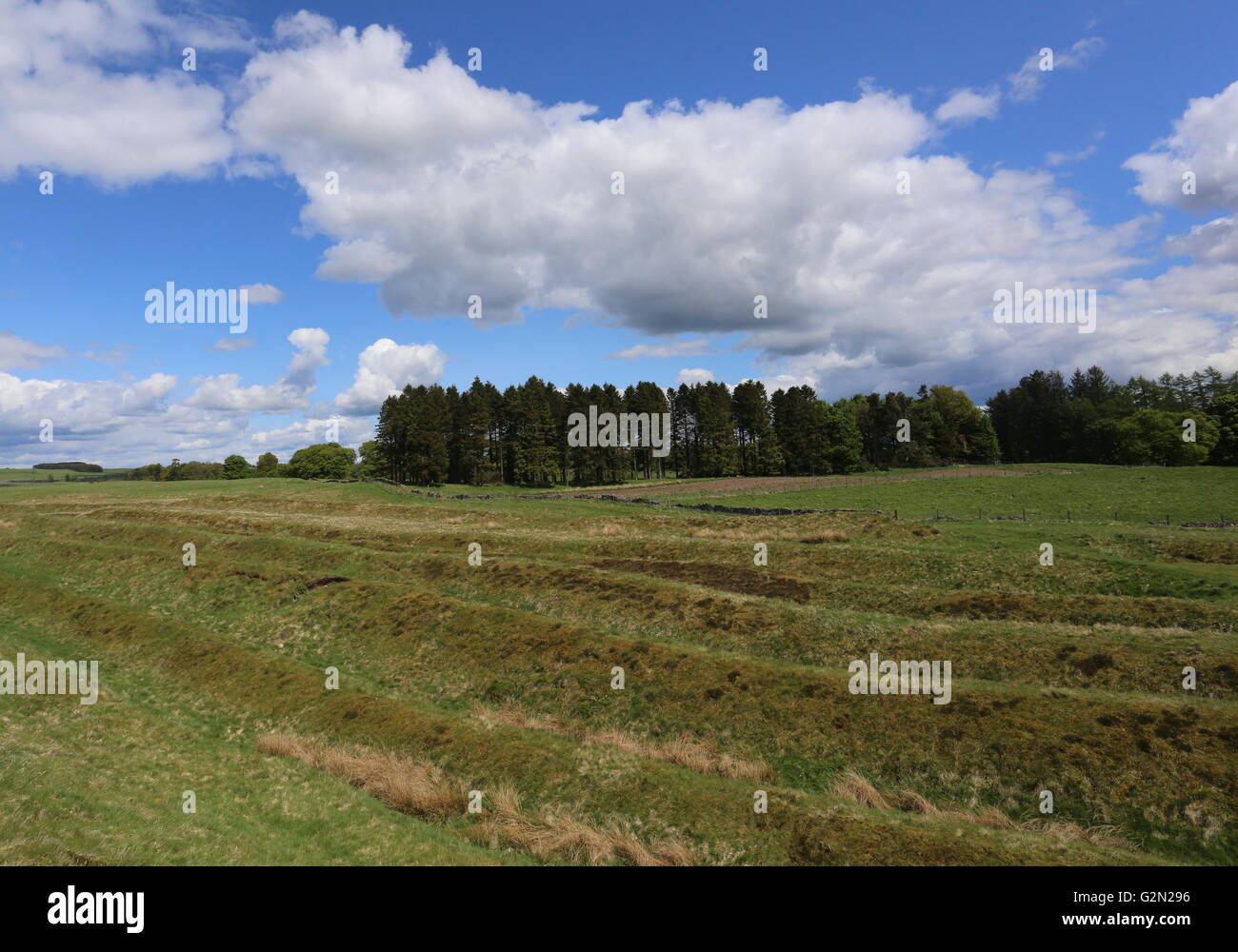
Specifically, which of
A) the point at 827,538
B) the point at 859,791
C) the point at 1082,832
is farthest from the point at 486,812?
the point at 827,538

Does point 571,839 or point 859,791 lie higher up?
point 571,839

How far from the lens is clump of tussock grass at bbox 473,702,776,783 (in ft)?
63.5

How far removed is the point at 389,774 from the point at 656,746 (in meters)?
9.23

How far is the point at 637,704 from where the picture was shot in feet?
80.6

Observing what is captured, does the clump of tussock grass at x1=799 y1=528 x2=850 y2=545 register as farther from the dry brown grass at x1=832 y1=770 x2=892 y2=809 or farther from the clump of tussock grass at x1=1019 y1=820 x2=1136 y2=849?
the clump of tussock grass at x1=1019 y1=820 x2=1136 y2=849

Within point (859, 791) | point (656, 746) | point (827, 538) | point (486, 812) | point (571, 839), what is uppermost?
point (827, 538)

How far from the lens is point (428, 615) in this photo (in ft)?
111

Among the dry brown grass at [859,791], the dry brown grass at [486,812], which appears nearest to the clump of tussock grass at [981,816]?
the dry brown grass at [859,791]

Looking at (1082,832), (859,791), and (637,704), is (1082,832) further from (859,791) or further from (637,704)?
(637,704)

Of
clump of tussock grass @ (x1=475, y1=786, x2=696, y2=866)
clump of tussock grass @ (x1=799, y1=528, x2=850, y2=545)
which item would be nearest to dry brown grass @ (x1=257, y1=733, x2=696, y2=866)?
clump of tussock grass @ (x1=475, y1=786, x2=696, y2=866)
